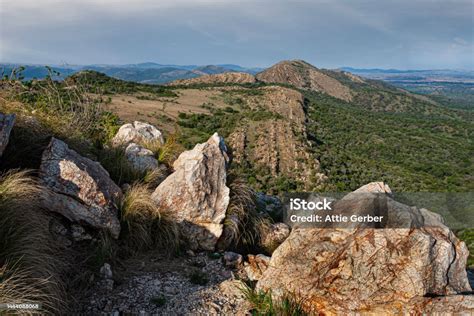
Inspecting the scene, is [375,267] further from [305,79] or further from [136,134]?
[305,79]

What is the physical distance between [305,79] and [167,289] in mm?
177681

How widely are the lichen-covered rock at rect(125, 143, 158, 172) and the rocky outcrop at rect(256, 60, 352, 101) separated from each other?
154521mm

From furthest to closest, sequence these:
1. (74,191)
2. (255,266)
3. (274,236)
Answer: (274,236) → (255,266) → (74,191)

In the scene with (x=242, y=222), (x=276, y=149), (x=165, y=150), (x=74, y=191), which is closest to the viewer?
(x=74, y=191)

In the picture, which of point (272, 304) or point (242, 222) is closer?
point (272, 304)

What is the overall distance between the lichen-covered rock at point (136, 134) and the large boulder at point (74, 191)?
294 centimetres

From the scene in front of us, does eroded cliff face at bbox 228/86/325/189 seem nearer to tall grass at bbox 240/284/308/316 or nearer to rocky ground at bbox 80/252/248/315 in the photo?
rocky ground at bbox 80/252/248/315

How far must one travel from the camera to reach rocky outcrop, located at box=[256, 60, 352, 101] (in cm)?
16525

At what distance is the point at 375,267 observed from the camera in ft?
16.3

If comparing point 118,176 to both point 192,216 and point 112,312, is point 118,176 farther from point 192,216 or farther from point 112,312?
point 112,312

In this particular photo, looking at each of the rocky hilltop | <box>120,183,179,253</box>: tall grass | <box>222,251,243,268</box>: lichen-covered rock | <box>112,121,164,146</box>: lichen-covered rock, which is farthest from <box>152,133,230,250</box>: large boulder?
<box>112,121,164,146</box>: lichen-covered rock

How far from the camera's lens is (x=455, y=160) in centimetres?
6162

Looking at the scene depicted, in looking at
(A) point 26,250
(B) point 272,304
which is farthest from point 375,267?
(A) point 26,250

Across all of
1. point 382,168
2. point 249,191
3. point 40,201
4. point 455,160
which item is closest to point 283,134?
point 382,168
